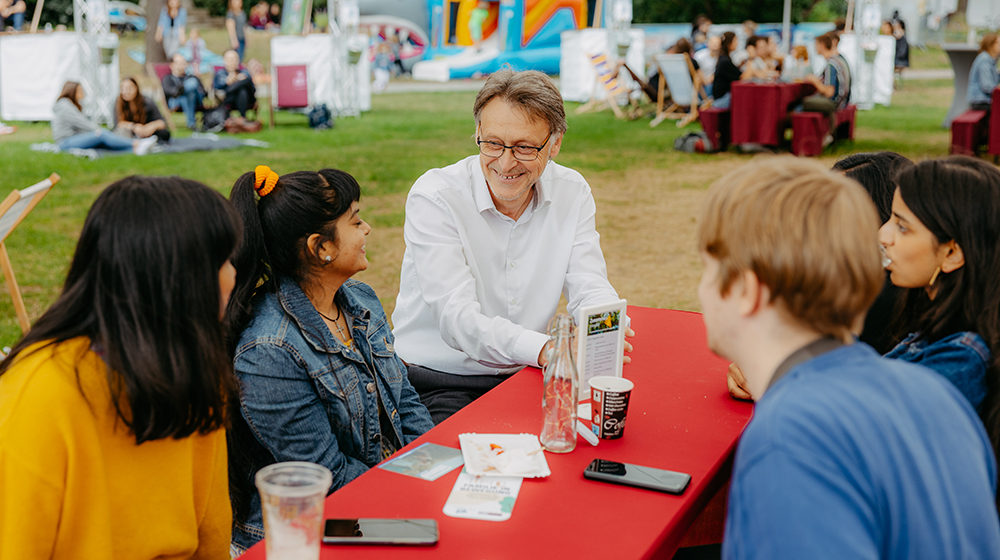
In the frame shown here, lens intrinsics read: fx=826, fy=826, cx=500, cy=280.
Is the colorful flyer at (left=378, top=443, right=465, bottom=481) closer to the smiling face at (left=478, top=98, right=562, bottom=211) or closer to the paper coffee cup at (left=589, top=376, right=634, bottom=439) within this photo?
the paper coffee cup at (left=589, top=376, right=634, bottom=439)

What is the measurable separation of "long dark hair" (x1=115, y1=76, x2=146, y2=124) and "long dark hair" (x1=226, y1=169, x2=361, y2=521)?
398 inches

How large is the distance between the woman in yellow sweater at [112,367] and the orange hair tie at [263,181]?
0.65m

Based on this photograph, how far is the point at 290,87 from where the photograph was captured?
Answer: 49.6 feet

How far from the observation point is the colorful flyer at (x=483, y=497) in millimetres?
1517

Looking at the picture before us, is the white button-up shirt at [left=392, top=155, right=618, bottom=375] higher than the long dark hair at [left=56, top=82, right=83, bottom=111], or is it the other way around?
the long dark hair at [left=56, top=82, right=83, bottom=111]

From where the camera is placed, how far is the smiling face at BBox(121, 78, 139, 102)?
11.0 metres

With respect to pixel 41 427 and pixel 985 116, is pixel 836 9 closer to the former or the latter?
pixel 985 116

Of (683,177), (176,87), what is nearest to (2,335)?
(683,177)

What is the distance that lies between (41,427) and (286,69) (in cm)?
1453

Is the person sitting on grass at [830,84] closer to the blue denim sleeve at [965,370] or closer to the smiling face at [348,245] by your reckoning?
the smiling face at [348,245]

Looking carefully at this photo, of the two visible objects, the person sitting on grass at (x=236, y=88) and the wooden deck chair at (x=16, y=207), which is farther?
the person sitting on grass at (x=236, y=88)

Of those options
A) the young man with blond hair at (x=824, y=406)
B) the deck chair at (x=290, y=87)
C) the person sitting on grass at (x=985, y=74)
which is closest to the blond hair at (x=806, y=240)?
the young man with blond hair at (x=824, y=406)

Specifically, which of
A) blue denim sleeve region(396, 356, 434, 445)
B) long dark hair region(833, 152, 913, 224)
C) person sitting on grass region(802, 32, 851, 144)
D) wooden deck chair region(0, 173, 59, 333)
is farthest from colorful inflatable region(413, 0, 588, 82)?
blue denim sleeve region(396, 356, 434, 445)

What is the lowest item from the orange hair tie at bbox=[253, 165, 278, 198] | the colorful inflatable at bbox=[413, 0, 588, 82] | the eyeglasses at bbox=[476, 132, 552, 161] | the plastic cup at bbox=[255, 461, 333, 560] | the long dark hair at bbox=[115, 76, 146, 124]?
the plastic cup at bbox=[255, 461, 333, 560]
